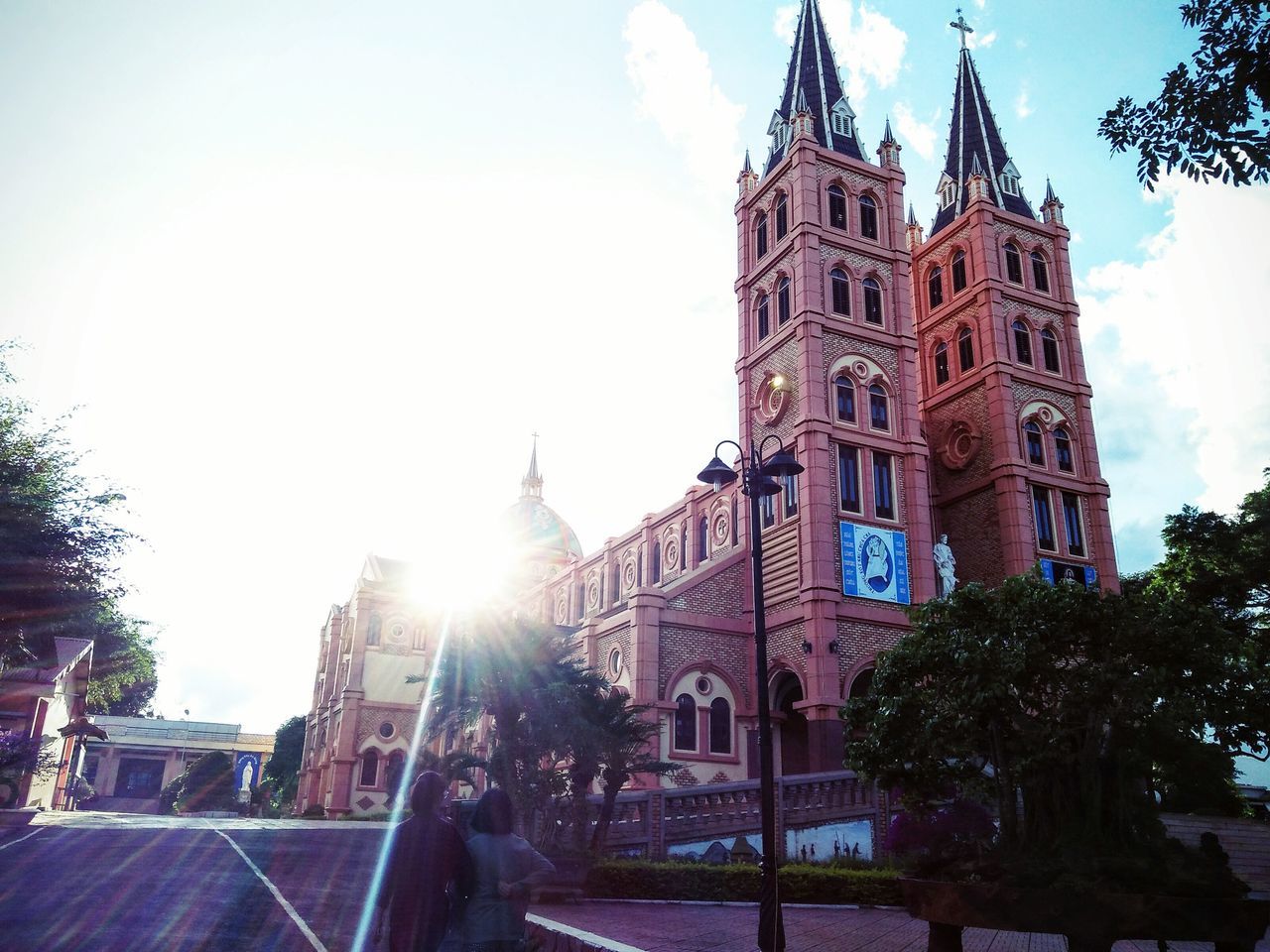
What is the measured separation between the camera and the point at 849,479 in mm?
31125

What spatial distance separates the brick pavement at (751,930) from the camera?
11.8 metres

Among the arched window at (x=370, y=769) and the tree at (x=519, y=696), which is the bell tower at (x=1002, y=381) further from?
the arched window at (x=370, y=769)

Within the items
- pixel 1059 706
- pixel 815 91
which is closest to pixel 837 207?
pixel 815 91

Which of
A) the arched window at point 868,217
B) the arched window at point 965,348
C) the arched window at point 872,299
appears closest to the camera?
the arched window at point 872,299

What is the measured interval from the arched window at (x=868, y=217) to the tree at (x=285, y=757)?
58558 millimetres

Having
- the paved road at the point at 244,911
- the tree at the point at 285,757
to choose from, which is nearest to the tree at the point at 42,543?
the paved road at the point at 244,911

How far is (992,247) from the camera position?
3822 cm

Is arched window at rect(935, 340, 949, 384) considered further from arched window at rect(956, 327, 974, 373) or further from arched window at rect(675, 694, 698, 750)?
arched window at rect(675, 694, 698, 750)

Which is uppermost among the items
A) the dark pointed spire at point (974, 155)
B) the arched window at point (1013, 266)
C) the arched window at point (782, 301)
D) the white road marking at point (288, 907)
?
the dark pointed spire at point (974, 155)

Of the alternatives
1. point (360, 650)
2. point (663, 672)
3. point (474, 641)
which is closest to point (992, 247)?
point (663, 672)

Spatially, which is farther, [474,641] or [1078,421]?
[1078,421]

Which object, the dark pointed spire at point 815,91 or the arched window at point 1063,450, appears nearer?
the arched window at point 1063,450

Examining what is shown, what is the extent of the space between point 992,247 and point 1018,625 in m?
31.0

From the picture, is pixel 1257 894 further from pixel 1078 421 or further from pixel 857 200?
pixel 857 200
